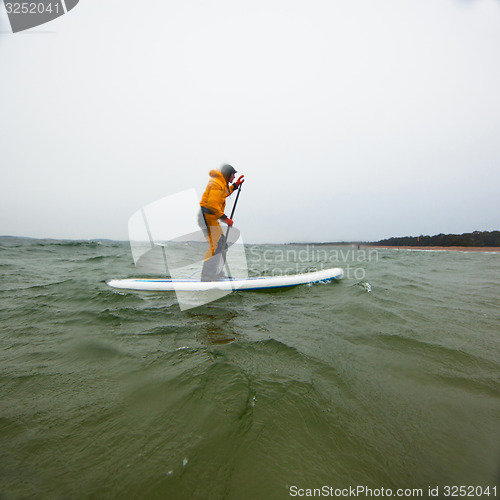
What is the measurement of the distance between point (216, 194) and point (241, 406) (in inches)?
184

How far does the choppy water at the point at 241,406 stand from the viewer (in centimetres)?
131

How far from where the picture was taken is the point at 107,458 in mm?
1393

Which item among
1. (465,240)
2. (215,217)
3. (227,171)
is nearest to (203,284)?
(215,217)

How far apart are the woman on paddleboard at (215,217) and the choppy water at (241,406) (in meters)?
2.49

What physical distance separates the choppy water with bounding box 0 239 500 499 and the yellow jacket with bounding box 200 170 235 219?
290cm

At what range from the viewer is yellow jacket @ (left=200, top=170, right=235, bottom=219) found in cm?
568

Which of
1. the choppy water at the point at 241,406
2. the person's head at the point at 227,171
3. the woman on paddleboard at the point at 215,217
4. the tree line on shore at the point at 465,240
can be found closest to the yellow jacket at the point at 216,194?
the woman on paddleboard at the point at 215,217

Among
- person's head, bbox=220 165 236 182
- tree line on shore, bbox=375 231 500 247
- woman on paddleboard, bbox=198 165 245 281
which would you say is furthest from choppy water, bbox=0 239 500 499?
tree line on shore, bbox=375 231 500 247

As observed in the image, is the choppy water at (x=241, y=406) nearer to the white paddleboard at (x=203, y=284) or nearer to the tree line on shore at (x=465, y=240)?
the white paddleboard at (x=203, y=284)

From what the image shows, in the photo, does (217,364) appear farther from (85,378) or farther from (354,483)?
(354,483)

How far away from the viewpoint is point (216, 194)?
5668 millimetres

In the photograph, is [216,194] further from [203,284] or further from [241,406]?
[241,406]

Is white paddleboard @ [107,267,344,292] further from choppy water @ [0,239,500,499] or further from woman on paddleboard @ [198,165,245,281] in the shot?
choppy water @ [0,239,500,499]

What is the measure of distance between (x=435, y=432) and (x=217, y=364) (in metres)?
1.78
